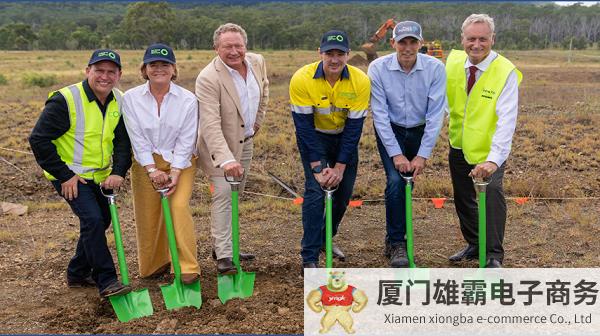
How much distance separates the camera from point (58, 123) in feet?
14.3

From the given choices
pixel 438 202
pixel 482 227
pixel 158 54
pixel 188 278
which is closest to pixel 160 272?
pixel 188 278

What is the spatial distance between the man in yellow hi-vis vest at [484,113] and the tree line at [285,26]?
60165 mm

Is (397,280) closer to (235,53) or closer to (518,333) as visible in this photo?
(518,333)

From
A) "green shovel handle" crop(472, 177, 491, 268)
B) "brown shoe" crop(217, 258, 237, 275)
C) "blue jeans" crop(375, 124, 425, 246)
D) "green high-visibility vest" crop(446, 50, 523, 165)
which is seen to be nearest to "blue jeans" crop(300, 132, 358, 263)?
"blue jeans" crop(375, 124, 425, 246)

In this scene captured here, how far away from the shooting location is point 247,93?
501 centimetres

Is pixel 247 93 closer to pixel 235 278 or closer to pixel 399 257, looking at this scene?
pixel 235 278

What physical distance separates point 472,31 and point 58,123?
3182 millimetres

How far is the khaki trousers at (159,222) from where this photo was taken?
4766 mm

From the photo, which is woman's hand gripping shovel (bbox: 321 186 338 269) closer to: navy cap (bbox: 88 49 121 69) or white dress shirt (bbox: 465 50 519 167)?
white dress shirt (bbox: 465 50 519 167)

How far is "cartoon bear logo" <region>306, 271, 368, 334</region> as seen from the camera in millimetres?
4133

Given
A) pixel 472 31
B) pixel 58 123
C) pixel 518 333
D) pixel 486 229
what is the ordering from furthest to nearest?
pixel 486 229 < pixel 472 31 < pixel 58 123 < pixel 518 333

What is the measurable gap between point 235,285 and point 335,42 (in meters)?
2.06

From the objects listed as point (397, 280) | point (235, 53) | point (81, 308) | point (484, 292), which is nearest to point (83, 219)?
point (81, 308)

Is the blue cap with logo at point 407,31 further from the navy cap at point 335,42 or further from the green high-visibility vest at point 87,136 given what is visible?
the green high-visibility vest at point 87,136
